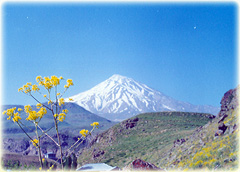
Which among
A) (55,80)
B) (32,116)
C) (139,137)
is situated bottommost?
(139,137)

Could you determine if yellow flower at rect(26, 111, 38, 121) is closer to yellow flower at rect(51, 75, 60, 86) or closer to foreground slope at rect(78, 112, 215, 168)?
yellow flower at rect(51, 75, 60, 86)

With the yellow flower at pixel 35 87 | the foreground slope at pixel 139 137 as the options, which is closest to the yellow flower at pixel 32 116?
the yellow flower at pixel 35 87

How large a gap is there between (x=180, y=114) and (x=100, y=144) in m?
19.5

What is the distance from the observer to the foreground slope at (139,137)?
30.0m

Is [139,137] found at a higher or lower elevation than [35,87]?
lower

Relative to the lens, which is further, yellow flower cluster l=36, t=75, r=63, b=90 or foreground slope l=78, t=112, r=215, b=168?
foreground slope l=78, t=112, r=215, b=168

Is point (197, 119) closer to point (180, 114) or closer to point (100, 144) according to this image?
point (180, 114)

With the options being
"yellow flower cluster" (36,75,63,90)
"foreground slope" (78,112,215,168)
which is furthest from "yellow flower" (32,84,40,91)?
"foreground slope" (78,112,215,168)

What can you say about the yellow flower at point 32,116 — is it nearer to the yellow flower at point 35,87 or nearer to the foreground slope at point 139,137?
the yellow flower at point 35,87

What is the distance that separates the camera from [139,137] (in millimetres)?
38906

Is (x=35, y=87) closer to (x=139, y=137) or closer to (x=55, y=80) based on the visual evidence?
(x=55, y=80)

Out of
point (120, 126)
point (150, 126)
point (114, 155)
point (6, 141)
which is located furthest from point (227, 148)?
point (6, 141)

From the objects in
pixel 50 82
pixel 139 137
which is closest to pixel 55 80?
pixel 50 82

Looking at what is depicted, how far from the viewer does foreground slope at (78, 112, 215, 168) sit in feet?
98.6
